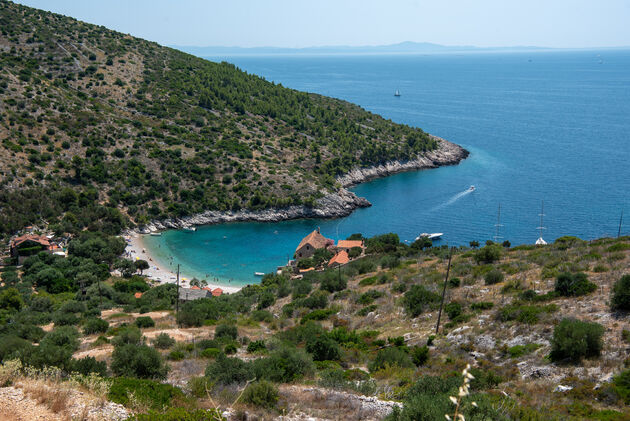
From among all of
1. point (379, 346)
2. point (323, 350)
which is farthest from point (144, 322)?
point (379, 346)

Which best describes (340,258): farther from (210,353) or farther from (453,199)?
(453,199)

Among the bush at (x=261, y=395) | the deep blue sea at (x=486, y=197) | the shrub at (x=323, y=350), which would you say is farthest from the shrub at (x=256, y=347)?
the deep blue sea at (x=486, y=197)

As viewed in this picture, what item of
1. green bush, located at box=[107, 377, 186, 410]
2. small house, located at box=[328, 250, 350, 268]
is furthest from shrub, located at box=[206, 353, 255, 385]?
small house, located at box=[328, 250, 350, 268]

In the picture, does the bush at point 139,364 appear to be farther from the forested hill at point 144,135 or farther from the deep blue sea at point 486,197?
the forested hill at point 144,135

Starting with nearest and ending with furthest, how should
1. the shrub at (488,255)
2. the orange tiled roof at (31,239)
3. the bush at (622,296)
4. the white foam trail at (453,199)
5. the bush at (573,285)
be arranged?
the bush at (622,296)
the bush at (573,285)
the shrub at (488,255)
the orange tiled roof at (31,239)
the white foam trail at (453,199)

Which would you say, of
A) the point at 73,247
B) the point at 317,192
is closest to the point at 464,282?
the point at 73,247

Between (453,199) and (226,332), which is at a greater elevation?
(226,332)
